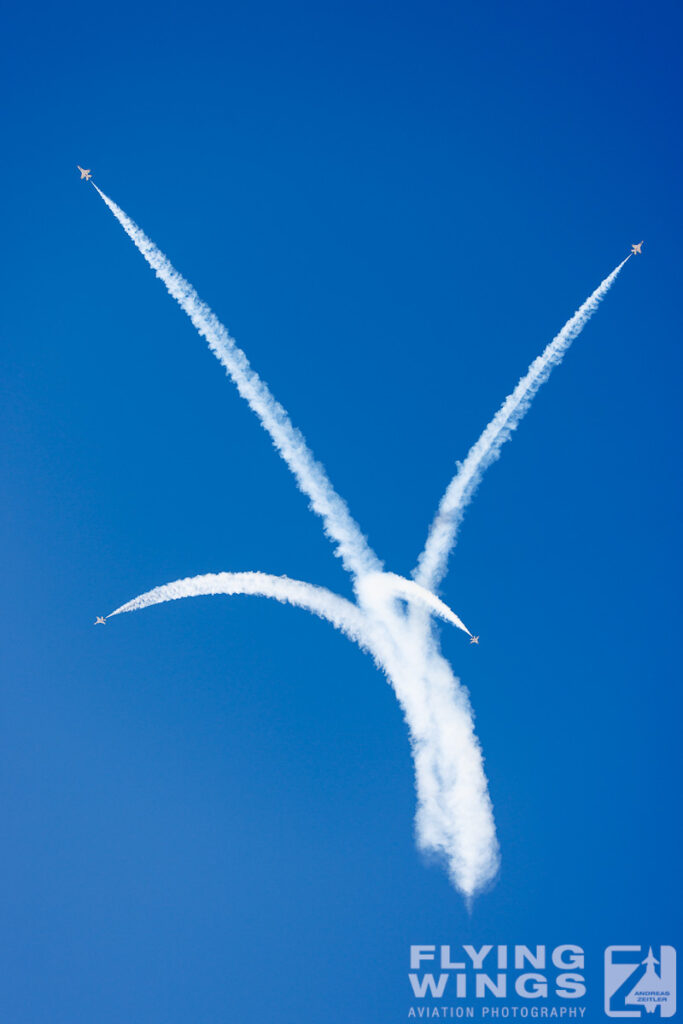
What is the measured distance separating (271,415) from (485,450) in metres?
4.62

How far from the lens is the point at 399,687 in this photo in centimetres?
1673

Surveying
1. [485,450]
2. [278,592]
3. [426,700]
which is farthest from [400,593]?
[485,450]

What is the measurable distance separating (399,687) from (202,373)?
314 inches

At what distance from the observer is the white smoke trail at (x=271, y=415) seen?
16.8m

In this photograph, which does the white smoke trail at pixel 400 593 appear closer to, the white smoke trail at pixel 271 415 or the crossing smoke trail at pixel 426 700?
the crossing smoke trail at pixel 426 700

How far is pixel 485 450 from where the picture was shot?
16828mm

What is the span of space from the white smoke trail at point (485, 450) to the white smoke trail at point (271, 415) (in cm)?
120

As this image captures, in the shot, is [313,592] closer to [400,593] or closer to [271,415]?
[400,593]

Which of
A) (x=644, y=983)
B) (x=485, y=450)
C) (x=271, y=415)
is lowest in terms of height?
(x=644, y=983)

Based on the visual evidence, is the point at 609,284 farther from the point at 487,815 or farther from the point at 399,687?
the point at 487,815

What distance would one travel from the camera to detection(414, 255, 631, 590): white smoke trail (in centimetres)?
1669

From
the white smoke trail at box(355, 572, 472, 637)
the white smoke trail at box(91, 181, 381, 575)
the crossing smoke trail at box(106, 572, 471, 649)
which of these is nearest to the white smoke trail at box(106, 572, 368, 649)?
the crossing smoke trail at box(106, 572, 471, 649)

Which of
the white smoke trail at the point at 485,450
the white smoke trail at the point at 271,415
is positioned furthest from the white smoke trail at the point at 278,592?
the white smoke trail at the point at 485,450

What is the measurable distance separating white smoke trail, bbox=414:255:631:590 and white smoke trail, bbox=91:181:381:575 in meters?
1.20
